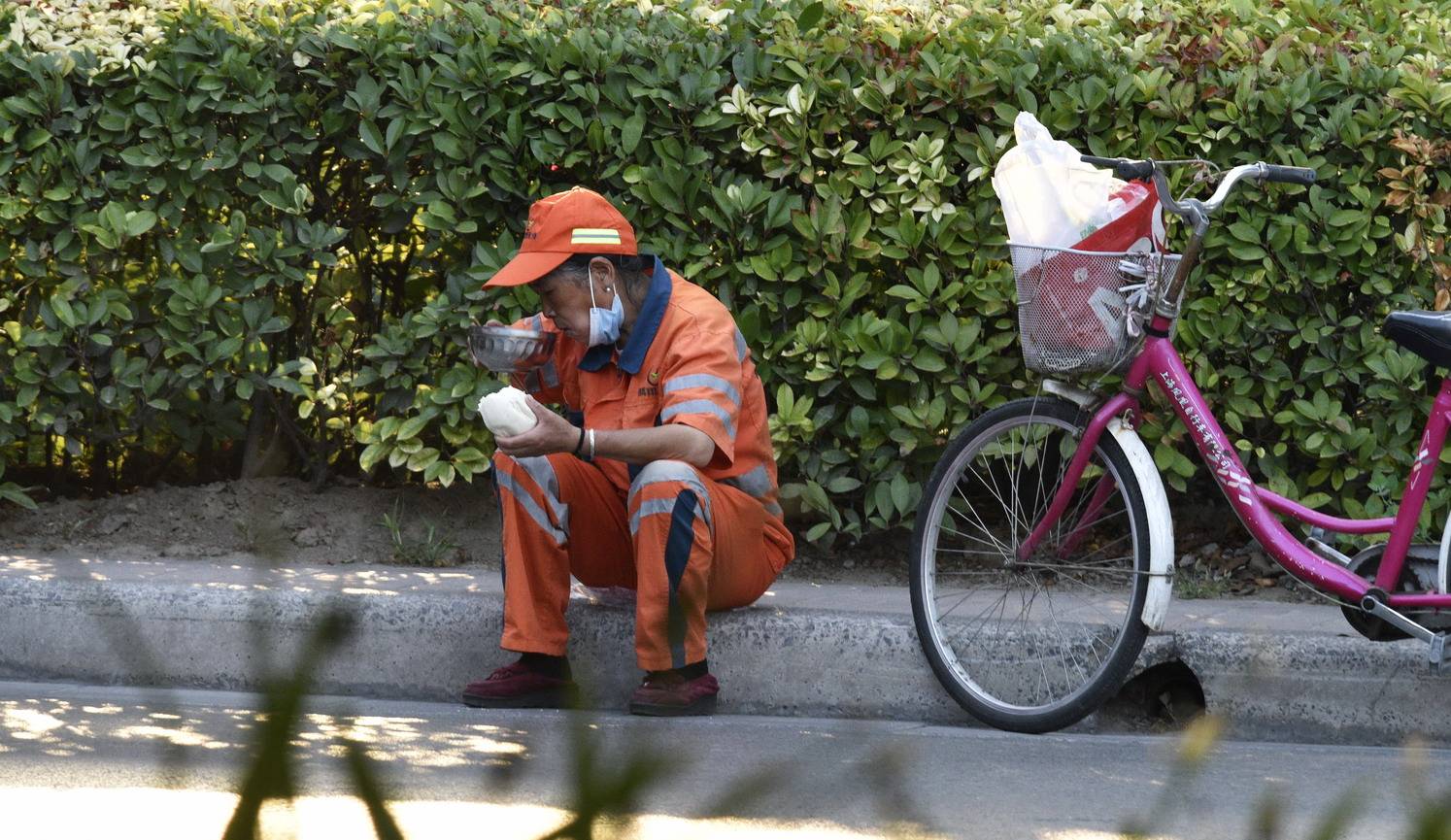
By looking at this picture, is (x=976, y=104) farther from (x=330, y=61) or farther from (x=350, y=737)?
(x=350, y=737)

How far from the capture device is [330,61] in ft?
16.4

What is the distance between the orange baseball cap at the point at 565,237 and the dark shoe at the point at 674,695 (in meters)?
1.00

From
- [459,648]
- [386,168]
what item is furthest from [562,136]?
[459,648]

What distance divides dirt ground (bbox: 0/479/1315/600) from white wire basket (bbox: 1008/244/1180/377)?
4.23ft

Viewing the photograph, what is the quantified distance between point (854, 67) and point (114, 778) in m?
2.81

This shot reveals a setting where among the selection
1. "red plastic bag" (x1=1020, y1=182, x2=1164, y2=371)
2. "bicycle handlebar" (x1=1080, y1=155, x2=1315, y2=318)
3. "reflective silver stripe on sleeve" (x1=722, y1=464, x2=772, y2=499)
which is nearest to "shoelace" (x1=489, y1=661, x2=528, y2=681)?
"reflective silver stripe on sleeve" (x1=722, y1=464, x2=772, y2=499)

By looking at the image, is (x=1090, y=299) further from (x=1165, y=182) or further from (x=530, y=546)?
(x=530, y=546)

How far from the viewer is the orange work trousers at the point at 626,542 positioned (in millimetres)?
3824

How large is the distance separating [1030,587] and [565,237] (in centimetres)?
143

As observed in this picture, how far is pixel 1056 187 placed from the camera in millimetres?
3730

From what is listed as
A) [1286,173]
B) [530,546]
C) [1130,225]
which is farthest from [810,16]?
[530,546]

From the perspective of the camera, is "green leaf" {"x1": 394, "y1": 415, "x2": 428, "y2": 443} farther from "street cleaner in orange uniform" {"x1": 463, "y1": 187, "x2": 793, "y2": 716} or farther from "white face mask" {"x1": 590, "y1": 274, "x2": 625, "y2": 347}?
"white face mask" {"x1": 590, "y1": 274, "x2": 625, "y2": 347}

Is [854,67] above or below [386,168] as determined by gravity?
above

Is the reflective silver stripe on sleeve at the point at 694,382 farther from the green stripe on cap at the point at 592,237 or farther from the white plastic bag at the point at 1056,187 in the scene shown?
the white plastic bag at the point at 1056,187
